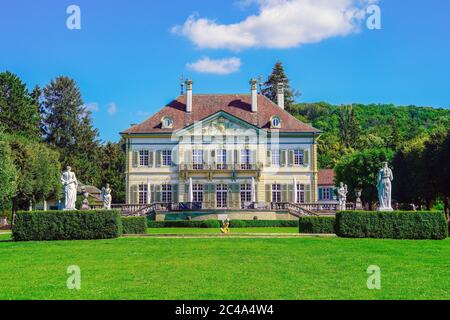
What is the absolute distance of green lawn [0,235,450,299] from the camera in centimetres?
1077

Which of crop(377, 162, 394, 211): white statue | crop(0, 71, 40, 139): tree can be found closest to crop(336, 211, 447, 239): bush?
crop(377, 162, 394, 211): white statue

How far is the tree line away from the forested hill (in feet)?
77.8

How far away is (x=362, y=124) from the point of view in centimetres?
9169

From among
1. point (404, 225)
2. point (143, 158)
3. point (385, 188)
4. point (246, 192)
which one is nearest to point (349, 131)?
point (246, 192)

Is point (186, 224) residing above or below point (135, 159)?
below

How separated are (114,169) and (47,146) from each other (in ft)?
40.7

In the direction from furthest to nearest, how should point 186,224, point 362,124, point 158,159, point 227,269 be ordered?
point 362,124 → point 158,159 → point 186,224 → point 227,269

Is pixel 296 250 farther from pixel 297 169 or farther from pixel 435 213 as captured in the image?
pixel 297 169

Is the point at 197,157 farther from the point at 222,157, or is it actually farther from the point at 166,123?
the point at 166,123

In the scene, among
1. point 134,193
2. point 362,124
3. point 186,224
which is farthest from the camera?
point 362,124

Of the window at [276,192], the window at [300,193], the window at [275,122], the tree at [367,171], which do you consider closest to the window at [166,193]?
the window at [276,192]
